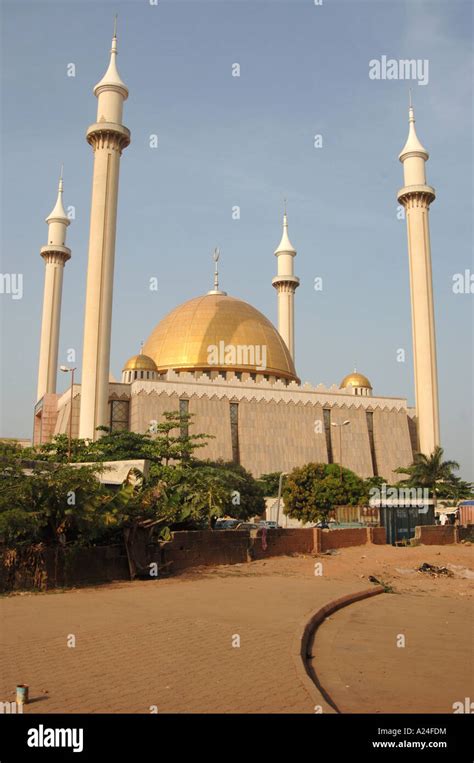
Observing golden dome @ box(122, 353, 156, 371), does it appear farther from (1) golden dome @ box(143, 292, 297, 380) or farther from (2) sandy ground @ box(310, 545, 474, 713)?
(2) sandy ground @ box(310, 545, 474, 713)

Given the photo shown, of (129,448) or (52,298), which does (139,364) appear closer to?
(52,298)

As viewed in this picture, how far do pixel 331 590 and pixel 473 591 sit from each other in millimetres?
3633

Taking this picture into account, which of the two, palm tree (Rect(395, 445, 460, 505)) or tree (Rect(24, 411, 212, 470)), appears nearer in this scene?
tree (Rect(24, 411, 212, 470))

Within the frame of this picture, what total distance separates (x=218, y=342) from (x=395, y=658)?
50.8 meters

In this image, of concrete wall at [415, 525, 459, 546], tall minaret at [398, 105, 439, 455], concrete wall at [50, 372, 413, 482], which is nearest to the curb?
concrete wall at [415, 525, 459, 546]

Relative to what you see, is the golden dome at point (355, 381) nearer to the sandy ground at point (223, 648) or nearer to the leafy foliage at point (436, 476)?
the leafy foliage at point (436, 476)

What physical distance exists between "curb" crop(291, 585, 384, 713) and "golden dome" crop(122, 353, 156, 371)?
3910 centimetres

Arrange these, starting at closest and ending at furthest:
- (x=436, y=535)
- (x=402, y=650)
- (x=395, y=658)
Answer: (x=395, y=658), (x=402, y=650), (x=436, y=535)

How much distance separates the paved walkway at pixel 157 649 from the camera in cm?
570

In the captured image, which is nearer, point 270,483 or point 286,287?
point 270,483

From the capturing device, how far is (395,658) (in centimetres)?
799

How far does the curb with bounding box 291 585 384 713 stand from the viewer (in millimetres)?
5828

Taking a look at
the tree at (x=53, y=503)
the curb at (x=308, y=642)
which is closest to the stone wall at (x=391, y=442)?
the curb at (x=308, y=642)

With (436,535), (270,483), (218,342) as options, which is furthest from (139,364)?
(436,535)
